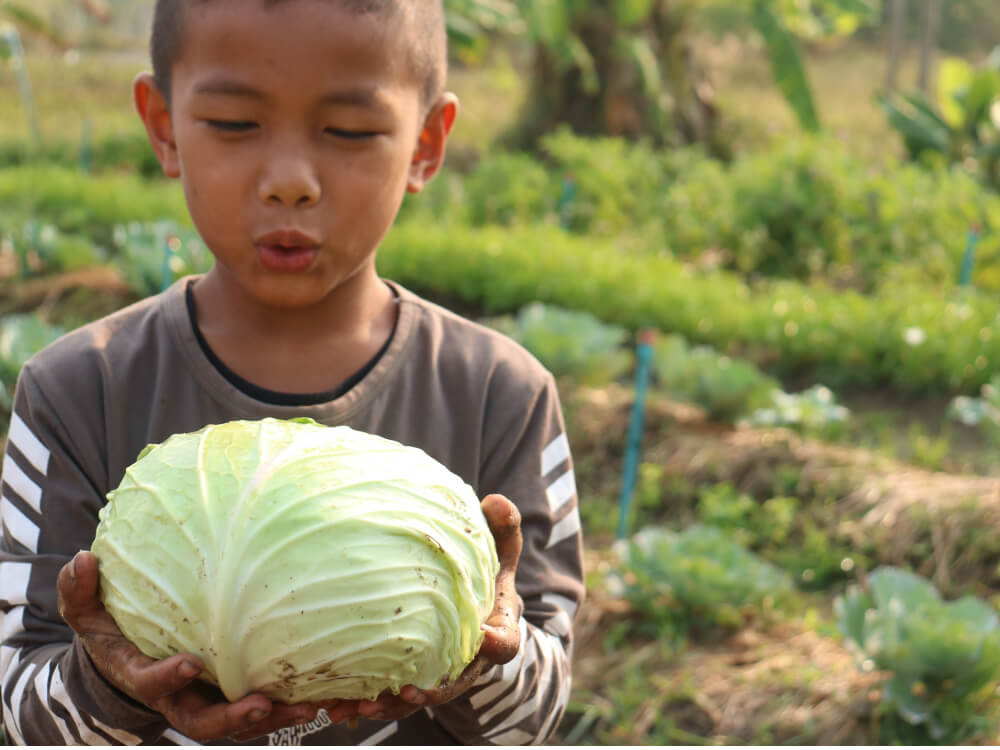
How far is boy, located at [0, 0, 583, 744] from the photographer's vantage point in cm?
167

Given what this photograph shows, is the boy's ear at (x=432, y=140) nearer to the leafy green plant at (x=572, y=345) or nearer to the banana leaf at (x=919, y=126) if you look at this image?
the leafy green plant at (x=572, y=345)

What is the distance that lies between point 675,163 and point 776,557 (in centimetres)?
622

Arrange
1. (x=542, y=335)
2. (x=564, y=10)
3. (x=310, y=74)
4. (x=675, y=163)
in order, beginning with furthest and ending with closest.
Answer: (x=564, y=10)
(x=675, y=163)
(x=542, y=335)
(x=310, y=74)

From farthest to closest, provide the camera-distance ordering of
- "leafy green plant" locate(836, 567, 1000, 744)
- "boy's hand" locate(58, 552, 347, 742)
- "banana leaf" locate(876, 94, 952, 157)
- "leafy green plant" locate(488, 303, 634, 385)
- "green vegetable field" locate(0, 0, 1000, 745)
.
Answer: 1. "banana leaf" locate(876, 94, 952, 157)
2. "leafy green plant" locate(488, 303, 634, 385)
3. "green vegetable field" locate(0, 0, 1000, 745)
4. "leafy green plant" locate(836, 567, 1000, 744)
5. "boy's hand" locate(58, 552, 347, 742)

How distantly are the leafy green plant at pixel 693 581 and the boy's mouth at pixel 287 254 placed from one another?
220cm

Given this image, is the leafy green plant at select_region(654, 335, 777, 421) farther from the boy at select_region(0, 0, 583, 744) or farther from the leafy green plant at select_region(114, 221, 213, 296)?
the boy at select_region(0, 0, 583, 744)

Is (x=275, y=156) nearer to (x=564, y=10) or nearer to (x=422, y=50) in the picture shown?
(x=422, y=50)

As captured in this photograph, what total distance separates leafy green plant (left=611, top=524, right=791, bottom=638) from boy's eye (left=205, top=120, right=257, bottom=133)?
2.35 m

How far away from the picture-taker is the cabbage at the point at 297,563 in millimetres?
1397

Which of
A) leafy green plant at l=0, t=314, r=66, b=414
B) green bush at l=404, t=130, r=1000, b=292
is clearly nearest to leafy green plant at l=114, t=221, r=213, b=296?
leafy green plant at l=0, t=314, r=66, b=414

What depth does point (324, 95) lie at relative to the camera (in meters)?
1.69

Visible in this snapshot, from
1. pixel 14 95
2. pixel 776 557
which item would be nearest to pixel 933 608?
pixel 776 557

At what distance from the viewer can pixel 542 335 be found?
199 inches

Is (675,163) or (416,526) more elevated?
(416,526)
